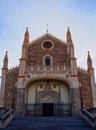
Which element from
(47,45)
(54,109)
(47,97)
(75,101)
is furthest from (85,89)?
(47,45)

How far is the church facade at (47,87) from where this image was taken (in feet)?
84.3

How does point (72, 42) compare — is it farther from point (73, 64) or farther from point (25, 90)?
point (25, 90)

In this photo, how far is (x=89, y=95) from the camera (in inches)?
1085

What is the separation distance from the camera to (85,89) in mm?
27938

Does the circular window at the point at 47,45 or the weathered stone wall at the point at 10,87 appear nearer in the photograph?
the weathered stone wall at the point at 10,87

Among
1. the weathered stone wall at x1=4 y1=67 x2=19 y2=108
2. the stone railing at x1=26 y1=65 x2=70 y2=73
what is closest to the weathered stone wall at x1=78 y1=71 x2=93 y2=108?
the stone railing at x1=26 y1=65 x2=70 y2=73

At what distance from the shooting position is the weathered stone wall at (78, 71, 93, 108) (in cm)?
2698

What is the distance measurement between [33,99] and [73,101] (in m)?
5.53

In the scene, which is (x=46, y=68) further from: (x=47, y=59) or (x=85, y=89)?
(x=85, y=89)

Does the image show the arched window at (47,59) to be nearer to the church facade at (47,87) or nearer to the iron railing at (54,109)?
the church facade at (47,87)

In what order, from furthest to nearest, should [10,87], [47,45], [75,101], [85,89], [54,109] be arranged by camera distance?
[47,45] < [10,87] < [85,89] < [54,109] < [75,101]

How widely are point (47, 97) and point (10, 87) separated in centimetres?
546

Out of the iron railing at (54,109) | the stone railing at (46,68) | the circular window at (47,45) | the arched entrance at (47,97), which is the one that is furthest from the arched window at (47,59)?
the iron railing at (54,109)

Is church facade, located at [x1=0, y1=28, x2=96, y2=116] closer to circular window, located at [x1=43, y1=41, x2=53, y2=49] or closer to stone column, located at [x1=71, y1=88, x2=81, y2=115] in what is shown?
stone column, located at [x1=71, y1=88, x2=81, y2=115]
